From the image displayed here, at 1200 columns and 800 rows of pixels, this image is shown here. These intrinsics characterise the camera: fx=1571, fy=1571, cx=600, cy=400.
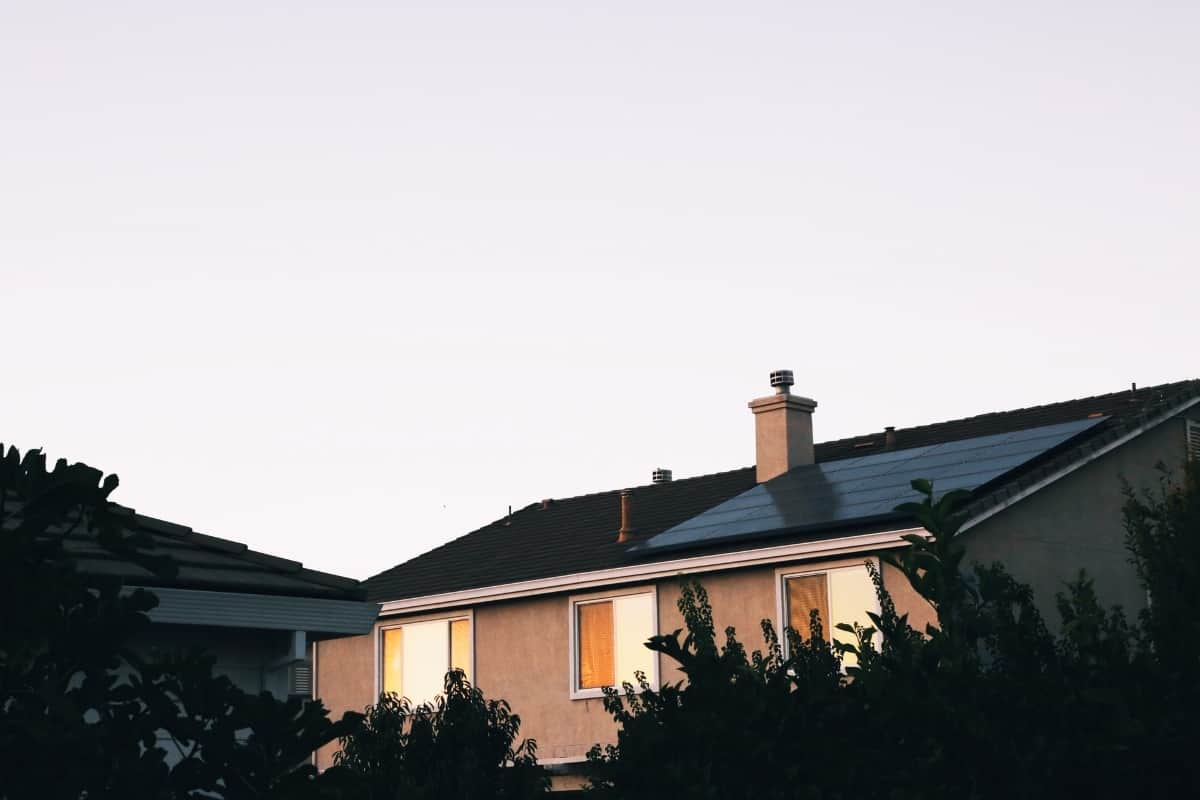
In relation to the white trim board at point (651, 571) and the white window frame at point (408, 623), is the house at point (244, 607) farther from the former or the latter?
the white window frame at point (408, 623)

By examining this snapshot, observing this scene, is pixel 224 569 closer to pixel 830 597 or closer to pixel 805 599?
Result: pixel 830 597

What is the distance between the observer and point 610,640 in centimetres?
2898

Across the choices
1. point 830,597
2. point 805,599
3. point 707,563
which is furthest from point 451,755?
point 707,563

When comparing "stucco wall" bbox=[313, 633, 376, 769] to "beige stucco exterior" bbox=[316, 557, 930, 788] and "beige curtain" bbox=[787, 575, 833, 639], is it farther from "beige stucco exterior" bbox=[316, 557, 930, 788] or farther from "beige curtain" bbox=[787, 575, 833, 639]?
"beige curtain" bbox=[787, 575, 833, 639]

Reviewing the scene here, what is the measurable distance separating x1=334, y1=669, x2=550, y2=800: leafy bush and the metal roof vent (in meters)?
→ 17.3

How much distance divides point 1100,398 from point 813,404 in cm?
570

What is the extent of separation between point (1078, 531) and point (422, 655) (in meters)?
13.3

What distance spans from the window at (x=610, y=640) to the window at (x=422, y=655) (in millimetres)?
2917

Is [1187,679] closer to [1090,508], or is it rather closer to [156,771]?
[156,771]

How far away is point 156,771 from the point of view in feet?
16.1

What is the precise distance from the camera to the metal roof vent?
101ft

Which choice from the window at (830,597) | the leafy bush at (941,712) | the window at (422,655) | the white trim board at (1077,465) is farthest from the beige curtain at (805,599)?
the leafy bush at (941,712)

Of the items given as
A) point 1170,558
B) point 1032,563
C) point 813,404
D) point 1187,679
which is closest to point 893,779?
point 1187,679

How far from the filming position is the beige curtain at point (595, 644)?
28938 mm
